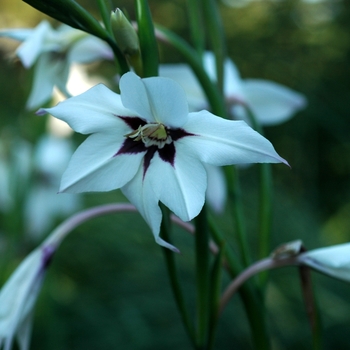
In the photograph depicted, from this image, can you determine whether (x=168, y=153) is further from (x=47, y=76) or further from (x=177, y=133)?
(x=47, y=76)

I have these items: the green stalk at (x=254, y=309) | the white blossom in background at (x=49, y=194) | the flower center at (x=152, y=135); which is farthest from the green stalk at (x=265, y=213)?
the white blossom in background at (x=49, y=194)

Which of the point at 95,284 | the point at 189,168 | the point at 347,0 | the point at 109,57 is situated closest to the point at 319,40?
the point at 347,0

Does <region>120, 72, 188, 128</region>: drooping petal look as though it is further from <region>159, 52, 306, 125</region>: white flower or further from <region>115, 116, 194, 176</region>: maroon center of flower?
<region>159, 52, 306, 125</region>: white flower

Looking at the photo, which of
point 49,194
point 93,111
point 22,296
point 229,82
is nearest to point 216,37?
point 229,82

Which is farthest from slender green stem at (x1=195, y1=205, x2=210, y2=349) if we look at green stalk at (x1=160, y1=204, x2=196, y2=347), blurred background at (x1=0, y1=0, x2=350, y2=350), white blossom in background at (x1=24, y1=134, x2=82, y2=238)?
white blossom in background at (x1=24, y1=134, x2=82, y2=238)

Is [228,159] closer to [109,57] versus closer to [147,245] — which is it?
[109,57]

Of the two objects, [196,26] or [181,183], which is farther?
[196,26]

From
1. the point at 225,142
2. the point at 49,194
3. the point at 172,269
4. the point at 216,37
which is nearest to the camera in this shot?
the point at 225,142
